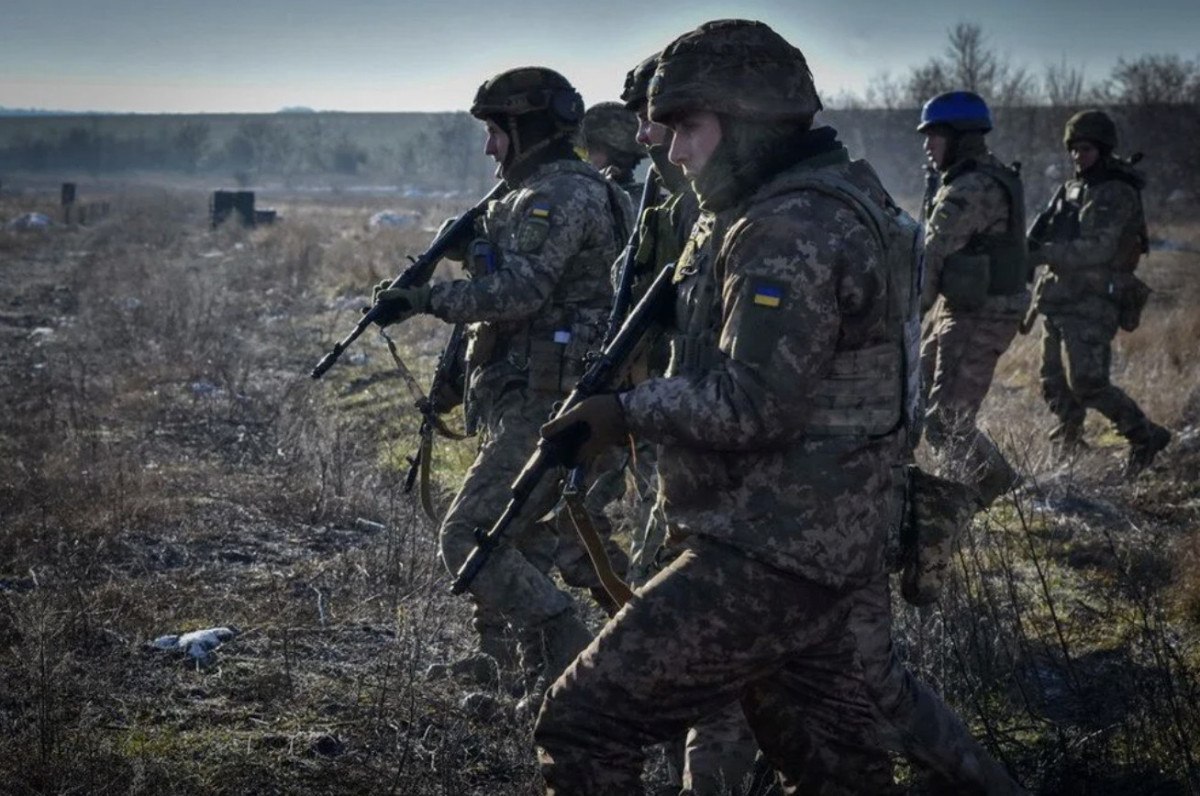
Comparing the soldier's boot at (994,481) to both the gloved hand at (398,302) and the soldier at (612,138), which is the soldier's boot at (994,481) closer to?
the soldier at (612,138)

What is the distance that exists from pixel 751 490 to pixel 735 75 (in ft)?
3.14

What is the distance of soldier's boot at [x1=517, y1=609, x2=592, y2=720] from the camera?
4805 millimetres

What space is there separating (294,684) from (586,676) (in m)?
2.00

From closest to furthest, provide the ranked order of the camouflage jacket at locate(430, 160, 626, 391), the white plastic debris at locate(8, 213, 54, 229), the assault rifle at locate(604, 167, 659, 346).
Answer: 1. the assault rifle at locate(604, 167, 659, 346)
2. the camouflage jacket at locate(430, 160, 626, 391)
3. the white plastic debris at locate(8, 213, 54, 229)

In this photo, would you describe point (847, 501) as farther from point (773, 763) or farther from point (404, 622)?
point (404, 622)

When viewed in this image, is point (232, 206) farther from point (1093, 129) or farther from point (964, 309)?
point (964, 309)

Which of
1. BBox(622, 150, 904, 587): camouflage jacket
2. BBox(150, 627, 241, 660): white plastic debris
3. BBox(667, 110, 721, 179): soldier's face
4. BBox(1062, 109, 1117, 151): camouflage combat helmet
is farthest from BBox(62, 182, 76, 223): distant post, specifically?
BBox(622, 150, 904, 587): camouflage jacket

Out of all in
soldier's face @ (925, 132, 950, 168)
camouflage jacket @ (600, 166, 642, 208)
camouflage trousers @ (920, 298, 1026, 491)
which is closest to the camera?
camouflage jacket @ (600, 166, 642, 208)

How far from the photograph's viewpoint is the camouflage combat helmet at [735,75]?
10.6ft

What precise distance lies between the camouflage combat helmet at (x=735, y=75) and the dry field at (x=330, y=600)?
5.37 feet

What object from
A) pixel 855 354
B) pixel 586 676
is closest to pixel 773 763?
pixel 586 676

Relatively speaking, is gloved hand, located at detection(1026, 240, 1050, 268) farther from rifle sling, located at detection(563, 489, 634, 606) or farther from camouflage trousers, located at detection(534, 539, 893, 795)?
camouflage trousers, located at detection(534, 539, 893, 795)

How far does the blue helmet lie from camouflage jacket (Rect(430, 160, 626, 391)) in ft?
8.79

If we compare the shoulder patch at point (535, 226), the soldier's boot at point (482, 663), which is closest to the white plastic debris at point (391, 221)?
the shoulder patch at point (535, 226)
